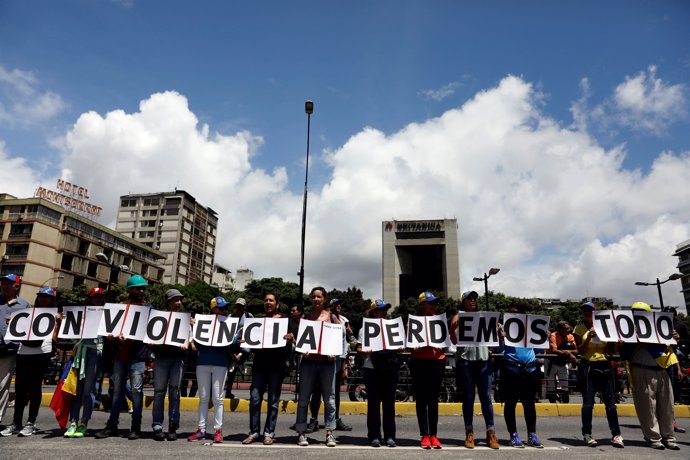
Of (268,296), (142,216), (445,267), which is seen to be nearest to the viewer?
(268,296)

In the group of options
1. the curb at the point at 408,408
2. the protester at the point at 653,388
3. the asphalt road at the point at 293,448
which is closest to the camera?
the asphalt road at the point at 293,448

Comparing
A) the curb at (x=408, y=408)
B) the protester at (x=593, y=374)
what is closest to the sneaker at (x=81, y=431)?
the curb at (x=408, y=408)

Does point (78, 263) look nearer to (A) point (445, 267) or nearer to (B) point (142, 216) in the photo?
(B) point (142, 216)

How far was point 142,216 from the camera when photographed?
106375 mm

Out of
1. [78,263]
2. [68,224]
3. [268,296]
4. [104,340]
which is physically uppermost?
[68,224]

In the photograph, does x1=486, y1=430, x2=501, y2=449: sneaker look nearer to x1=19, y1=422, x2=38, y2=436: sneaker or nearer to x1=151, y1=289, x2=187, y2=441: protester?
x1=151, y1=289, x2=187, y2=441: protester

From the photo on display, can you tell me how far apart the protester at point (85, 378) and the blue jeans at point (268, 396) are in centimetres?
246

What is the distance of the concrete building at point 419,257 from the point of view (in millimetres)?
85875

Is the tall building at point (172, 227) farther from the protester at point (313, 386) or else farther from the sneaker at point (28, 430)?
the protester at point (313, 386)

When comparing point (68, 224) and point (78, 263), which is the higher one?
point (68, 224)

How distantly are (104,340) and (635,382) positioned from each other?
8.70 meters

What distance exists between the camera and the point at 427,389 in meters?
6.58

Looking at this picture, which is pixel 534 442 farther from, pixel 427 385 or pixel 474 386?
pixel 427 385

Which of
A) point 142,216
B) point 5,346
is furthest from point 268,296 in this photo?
point 142,216
